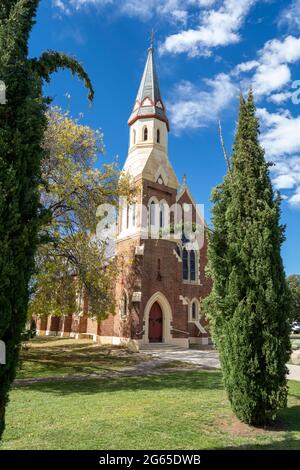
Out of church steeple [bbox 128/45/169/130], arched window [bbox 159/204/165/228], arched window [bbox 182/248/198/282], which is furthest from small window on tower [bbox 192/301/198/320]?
church steeple [bbox 128/45/169/130]

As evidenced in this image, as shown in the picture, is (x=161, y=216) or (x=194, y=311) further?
(x=194, y=311)

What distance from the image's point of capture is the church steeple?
1120 inches

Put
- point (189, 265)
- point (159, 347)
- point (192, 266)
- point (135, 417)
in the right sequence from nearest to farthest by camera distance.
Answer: point (135, 417)
point (159, 347)
point (189, 265)
point (192, 266)

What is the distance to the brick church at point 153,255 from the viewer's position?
2367cm

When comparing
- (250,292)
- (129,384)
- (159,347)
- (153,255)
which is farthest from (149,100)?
(250,292)

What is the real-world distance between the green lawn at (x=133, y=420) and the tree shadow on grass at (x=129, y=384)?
1.2 inches

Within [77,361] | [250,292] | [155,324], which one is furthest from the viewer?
[155,324]

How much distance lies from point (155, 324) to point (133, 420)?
17.4 metres

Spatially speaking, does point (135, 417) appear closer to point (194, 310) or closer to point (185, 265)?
point (185, 265)

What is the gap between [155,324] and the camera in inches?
969

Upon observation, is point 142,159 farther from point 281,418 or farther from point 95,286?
point 281,418

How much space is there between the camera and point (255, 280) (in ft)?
23.9

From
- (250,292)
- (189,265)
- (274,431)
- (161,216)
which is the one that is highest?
(161,216)

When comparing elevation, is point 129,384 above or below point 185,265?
below
